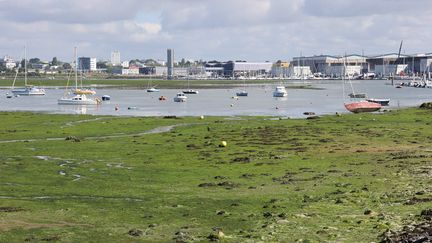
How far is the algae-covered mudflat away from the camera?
21672mm

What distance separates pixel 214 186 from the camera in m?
31.5

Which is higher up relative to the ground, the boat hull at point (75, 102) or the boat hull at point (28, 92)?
the boat hull at point (28, 92)

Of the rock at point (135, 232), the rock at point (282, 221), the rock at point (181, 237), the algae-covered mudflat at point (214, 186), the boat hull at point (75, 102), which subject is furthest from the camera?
the boat hull at point (75, 102)

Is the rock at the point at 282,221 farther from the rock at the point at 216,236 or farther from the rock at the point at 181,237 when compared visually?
the rock at the point at 181,237

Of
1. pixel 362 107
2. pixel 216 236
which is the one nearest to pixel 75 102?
pixel 362 107

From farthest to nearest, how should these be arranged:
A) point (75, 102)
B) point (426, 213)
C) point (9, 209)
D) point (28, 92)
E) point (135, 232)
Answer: point (28, 92)
point (75, 102)
point (9, 209)
point (426, 213)
point (135, 232)

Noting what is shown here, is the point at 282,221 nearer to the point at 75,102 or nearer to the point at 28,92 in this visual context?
the point at 75,102

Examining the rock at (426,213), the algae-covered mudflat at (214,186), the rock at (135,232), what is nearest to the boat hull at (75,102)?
the algae-covered mudflat at (214,186)

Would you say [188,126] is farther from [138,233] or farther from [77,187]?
[138,233]

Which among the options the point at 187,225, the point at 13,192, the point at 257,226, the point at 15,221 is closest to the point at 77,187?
the point at 13,192

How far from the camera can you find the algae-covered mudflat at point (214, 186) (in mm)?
21672

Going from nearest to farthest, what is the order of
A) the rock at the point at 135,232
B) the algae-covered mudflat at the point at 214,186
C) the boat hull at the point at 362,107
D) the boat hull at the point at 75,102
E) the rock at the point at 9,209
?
1. the rock at the point at 135,232
2. the algae-covered mudflat at the point at 214,186
3. the rock at the point at 9,209
4. the boat hull at the point at 362,107
5. the boat hull at the point at 75,102

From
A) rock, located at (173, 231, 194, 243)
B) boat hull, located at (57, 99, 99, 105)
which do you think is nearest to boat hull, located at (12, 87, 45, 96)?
boat hull, located at (57, 99, 99, 105)

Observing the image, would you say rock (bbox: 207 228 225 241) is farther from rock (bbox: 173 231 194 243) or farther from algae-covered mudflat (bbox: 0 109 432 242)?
rock (bbox: 173 231 194 243)
